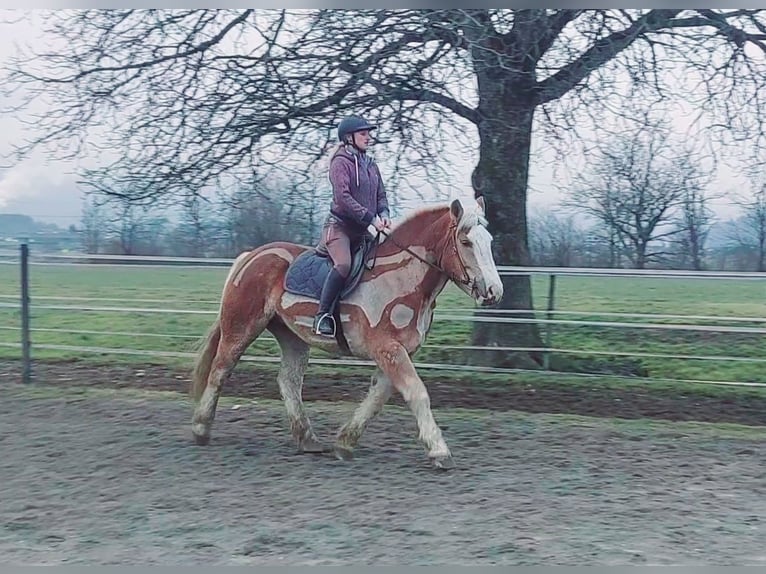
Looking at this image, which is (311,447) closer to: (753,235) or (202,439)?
(202,439)

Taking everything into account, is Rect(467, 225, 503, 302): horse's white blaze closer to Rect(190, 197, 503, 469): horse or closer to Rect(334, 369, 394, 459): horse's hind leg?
Rect(190, 197, 503, 469): horse

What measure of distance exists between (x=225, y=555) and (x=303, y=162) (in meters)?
5.97

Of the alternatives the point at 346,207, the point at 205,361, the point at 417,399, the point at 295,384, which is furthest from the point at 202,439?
the point at 346,207

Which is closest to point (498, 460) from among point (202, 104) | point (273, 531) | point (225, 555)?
point (273, 531)

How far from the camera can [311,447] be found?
6574 millimetres

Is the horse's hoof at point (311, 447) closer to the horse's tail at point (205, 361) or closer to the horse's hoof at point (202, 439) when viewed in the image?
the horse's hoof at point (202, 439)

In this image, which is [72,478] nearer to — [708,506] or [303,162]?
[708,506]

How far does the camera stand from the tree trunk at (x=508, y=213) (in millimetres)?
9641

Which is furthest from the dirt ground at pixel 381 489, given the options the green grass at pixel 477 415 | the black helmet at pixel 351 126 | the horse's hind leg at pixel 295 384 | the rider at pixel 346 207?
the black helmet at pixel 351 126

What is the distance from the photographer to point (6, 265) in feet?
33.3

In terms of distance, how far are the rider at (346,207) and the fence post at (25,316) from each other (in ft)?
15.2

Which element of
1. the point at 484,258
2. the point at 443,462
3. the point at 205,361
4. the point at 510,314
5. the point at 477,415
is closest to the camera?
the point at 484,258

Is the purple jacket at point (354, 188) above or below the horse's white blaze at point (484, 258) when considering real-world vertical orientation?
above

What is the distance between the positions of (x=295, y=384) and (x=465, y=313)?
444 centimetres
